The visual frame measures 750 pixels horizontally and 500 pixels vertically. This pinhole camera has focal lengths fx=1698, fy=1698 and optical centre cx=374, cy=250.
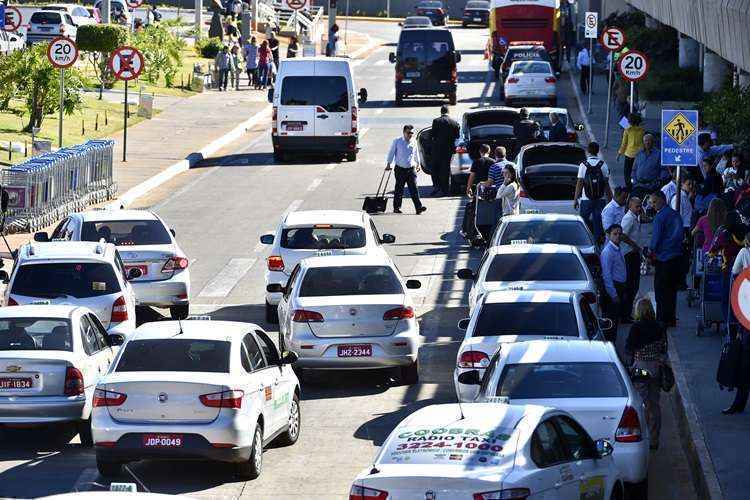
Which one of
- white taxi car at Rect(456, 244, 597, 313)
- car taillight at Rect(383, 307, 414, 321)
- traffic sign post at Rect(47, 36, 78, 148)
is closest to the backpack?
white taxi car at Rect(456, 244, 597, 313)

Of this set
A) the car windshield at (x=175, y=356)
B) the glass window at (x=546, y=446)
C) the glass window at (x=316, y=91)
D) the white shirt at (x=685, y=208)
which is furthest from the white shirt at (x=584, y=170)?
the glass window at (x=546, y=446)

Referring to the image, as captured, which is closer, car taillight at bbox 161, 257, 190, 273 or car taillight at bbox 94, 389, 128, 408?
car taillight at bbox 94, 389, 128, 408

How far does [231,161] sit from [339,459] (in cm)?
2799

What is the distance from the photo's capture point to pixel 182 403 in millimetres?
14648

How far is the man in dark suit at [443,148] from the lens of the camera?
117 feet

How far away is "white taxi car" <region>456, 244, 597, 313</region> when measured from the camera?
20.5 metres

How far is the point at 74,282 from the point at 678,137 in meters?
9.33

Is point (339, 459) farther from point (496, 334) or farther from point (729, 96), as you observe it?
point (729, 96)

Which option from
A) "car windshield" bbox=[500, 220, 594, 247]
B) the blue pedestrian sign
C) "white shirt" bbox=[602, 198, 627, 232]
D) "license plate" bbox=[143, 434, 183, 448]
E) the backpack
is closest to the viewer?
"license plate" bbox=[143, 434, 183, 448]

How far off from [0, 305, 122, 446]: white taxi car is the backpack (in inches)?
464

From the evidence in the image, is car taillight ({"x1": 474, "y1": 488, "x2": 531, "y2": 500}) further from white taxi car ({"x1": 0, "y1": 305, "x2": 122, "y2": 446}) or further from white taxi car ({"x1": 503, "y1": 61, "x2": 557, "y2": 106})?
white taxi car ({"x1": 503, "y1": 61, "x2": 557, "y2": 106})

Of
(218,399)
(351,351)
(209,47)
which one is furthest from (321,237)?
(209,47)

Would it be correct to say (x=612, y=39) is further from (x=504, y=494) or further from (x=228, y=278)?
(x=504, y=494)

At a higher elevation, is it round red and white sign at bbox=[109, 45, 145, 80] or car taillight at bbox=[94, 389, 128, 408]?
round red and white sign at bbox=[109, 45, 145, 80]
